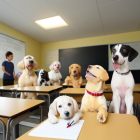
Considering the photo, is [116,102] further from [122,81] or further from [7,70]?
[7,70]

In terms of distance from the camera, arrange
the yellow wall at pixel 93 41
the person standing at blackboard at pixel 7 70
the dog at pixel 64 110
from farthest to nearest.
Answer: the yellow wall at pixel 93 41, the person standing at blackboard at pixel 7 70, the dog at pixel 64 110

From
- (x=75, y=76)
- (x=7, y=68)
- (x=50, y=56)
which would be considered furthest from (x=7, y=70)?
(x=50, y=56)

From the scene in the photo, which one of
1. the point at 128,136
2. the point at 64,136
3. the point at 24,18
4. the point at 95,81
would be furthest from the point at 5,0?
the point at 128,136

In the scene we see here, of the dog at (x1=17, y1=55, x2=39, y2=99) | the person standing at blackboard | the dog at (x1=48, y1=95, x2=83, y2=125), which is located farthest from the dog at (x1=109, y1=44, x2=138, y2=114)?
the person standing at blackboard

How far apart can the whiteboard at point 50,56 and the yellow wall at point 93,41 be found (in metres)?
0.16

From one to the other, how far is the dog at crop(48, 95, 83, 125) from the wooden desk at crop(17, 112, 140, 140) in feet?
0.26

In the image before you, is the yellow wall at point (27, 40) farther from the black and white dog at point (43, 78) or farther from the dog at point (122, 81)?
the dog at point (122, 81)

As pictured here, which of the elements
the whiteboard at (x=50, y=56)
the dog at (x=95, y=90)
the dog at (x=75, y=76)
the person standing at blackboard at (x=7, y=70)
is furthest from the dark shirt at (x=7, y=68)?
the dog at (x=95, y=90)

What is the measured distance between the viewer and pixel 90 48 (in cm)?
427

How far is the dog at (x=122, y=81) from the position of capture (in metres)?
1.01

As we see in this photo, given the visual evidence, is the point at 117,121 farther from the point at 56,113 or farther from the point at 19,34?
the point at 19,34

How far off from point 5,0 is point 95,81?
2.45 metres

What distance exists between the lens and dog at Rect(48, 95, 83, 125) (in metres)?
0.69

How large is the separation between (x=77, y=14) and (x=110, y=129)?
2637 millimetres
